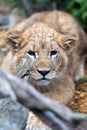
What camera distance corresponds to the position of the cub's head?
4.21m

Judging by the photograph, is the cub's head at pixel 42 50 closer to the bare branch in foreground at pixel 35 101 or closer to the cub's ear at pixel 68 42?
the cub's ear at pixel 68 42

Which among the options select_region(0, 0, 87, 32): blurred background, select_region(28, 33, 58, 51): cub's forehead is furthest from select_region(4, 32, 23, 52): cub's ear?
select_region(0, 0, 87, 32): blurred background

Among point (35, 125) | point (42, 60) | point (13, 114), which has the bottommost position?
point (35, 125)

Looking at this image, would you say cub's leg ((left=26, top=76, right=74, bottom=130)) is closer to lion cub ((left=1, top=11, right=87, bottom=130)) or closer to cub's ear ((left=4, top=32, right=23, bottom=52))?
lion cub ((left=1, top=11, right=87, bottom=130))

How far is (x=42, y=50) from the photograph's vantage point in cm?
433

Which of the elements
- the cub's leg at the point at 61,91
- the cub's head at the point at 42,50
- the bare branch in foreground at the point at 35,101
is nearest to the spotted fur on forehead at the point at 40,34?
the cub's head at the point at 42,50

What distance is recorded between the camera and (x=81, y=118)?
6.82ft

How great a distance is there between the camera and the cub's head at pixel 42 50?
166 inches

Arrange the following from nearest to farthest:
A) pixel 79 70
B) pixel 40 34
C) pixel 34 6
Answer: pixel 40 34, pixel 79 70, pixel 34 6

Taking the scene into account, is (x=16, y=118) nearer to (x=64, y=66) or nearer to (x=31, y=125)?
(x=31, y=125)

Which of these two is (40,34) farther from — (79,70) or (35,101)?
(35,101)

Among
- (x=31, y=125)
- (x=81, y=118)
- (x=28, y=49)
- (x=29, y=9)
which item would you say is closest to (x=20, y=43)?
(x=28, y=49)

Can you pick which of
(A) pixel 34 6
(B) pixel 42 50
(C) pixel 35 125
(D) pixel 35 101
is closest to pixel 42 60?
(B) pixel 42 50

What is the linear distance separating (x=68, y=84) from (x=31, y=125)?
0.78 m
